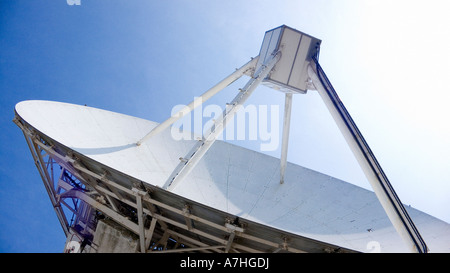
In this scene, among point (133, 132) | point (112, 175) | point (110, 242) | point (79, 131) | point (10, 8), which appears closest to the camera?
point (112, 175)

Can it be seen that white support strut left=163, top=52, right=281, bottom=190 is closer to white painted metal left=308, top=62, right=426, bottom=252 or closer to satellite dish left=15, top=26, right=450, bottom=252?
satellite dish left=15, top=26, right=450, bottom=252

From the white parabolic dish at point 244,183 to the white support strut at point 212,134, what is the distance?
1491 mm

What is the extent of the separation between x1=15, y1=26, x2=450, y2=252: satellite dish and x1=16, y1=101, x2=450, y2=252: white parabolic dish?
0.15ft

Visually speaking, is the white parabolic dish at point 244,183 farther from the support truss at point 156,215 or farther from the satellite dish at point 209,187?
the support truss at point 156,215

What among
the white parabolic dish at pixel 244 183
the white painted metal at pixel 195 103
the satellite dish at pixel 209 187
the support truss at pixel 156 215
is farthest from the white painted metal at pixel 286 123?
the support truss at pixel 156 215

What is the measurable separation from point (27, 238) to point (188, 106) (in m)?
35.3

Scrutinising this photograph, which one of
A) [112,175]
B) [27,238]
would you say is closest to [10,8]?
[27,238]

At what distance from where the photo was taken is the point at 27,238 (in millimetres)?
40750

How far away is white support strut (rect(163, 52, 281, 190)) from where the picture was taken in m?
11.0

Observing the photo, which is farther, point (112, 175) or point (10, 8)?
point (10, 8)

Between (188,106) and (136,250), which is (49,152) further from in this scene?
(188,106)

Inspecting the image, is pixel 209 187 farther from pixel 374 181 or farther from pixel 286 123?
pixel 374 181

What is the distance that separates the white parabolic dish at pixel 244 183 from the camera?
43.3 ft
